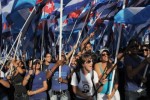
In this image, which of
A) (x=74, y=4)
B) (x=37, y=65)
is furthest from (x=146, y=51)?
(x=74, y=4)

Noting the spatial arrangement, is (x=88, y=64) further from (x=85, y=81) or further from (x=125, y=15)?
(x=125, y=15)

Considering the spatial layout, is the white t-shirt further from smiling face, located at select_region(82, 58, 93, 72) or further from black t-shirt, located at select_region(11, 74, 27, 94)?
black t-shirt, located at select_region(11, 74, 27, 94)

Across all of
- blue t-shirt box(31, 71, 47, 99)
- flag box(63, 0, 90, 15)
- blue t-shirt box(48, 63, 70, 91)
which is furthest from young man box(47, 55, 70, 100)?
flag box(63, 0, 90, 15)

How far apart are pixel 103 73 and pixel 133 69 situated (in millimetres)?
719

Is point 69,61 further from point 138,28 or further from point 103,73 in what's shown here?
point 138,28

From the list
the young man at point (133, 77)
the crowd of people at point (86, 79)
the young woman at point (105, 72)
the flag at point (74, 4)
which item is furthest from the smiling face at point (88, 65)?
the flag at point (74, 4)

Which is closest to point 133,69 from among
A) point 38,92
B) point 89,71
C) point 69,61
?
point 89,71

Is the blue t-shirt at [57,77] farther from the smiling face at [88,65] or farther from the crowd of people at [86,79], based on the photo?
the smiling face at [88,65]

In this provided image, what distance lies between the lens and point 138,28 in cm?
1587

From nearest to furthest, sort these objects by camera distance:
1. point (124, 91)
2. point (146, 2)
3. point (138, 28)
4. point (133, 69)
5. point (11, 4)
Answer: point (133, 69) → point (124, 91) → point (146, 2) → point (11, 4) → point (138, 28)

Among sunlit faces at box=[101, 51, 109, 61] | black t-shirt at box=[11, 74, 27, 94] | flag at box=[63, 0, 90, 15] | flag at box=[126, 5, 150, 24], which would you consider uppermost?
flag at box=[63, 0, 90, 15]

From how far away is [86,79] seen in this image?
7.41 meters

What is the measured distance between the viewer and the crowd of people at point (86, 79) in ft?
24.5

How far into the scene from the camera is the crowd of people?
7.46m
